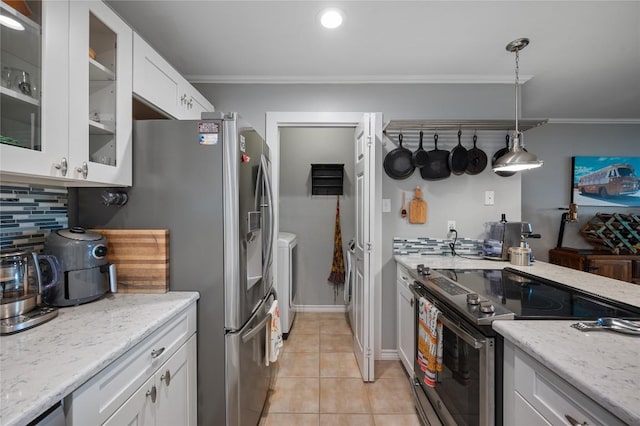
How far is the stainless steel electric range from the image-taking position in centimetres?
101

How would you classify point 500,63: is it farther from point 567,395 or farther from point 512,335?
point 567,395

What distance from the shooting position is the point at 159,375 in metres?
1.04

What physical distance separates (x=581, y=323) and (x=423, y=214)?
146 cm

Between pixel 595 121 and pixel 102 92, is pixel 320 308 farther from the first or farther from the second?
pixel 595 121

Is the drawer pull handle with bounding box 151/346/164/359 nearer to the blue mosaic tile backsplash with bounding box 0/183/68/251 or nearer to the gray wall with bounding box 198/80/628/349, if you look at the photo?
the blue mosaic tile backsplash with bounding box 0/183/68/251

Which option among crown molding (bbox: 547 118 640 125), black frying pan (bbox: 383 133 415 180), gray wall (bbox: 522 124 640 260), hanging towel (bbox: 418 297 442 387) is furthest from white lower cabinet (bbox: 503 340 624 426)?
crown molding (bbox: 547 118 640 125)

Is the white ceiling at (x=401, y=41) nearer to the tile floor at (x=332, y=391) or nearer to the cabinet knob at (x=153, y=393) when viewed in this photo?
the cabinet knob at (x=153, y=393)

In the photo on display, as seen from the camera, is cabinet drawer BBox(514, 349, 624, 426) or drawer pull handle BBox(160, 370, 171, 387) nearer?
cabinet drawer BBox(514, 349, 624, 426)

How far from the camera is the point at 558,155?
3457mm

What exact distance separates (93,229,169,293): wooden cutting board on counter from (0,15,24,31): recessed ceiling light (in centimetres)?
83

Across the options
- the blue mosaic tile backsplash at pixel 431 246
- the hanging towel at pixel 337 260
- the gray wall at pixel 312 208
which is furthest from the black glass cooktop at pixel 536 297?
the gray wall at pixel 312 208

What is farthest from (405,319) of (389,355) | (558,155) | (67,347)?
(558,155)

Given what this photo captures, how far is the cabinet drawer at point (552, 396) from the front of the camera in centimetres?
65

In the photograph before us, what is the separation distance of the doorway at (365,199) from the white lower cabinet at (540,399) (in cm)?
107
